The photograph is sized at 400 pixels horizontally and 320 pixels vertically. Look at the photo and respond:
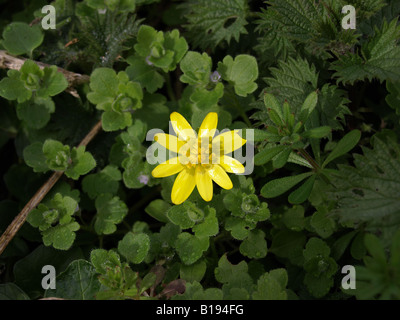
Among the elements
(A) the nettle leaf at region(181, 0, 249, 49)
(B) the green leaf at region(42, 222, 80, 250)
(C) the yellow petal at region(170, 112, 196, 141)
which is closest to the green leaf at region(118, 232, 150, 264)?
(B) the green leaf at region(42, 222, 80, 250)

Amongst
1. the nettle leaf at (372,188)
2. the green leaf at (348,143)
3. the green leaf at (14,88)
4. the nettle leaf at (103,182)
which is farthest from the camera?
the nettle leaf at (103,182)

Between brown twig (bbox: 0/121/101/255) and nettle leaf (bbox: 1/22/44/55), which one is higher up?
nettle leaf (bbox: 1/22/44/55)

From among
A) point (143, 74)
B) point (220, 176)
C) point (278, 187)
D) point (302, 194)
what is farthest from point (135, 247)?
point (143, 74)

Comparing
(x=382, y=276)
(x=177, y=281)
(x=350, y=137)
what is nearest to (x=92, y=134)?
(x=177, y=281)

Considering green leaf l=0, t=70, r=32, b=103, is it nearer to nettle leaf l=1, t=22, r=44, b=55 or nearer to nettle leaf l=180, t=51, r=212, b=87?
nettle leaf l=1, t=22, r=44, b=55

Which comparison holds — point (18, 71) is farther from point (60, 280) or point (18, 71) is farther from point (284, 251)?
point (284, 251)

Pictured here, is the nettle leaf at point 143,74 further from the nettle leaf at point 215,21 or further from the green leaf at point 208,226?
the green leaf at point 208,226

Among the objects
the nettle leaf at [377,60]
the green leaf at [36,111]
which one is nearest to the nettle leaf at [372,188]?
the nettle leaf at [377,60]
